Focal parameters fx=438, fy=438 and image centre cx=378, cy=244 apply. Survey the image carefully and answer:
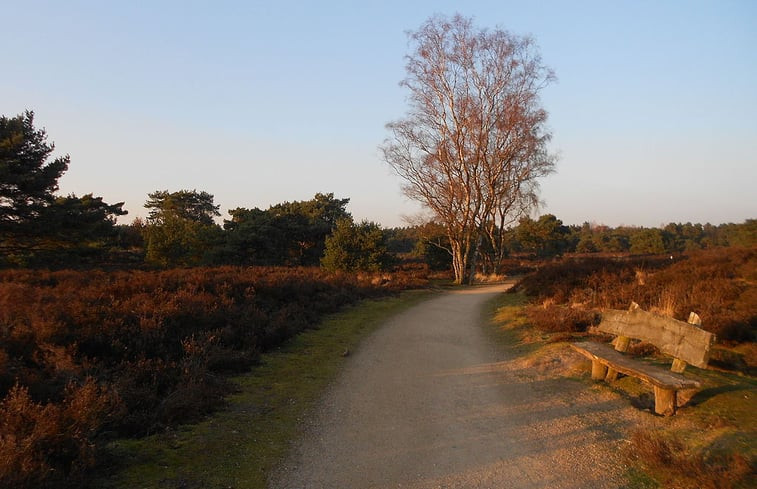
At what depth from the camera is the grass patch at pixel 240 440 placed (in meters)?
4.03

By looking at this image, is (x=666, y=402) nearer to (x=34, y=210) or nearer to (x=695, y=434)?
(x=695, y=434)

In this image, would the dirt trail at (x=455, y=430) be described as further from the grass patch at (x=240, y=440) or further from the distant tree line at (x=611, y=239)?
the distant tree line at (x=611, y=239)

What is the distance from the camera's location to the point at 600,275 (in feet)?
47.2

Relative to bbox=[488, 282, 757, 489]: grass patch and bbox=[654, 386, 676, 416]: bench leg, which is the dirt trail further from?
bbox=[654, 386, 676, 416]: bench leg

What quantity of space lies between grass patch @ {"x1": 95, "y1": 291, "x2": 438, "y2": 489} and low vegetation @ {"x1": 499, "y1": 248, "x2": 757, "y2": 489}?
3683 mm

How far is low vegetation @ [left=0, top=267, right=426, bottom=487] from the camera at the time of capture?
3.83 meters

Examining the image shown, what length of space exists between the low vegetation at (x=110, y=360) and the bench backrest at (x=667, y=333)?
6.25 metres

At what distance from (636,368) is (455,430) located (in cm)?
281

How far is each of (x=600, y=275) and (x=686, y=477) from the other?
11588 mm

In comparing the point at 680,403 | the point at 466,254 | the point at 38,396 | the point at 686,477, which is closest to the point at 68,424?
the point at 38,396

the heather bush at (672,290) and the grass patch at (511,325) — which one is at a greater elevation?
the heather bush at (672,290)

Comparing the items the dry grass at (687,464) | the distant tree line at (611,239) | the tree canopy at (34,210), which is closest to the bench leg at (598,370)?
the dry grass at (687,464)

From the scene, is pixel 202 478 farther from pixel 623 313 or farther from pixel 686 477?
pixel 623 313

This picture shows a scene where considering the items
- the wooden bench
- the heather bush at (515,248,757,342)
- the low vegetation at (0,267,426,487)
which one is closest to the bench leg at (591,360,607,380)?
the wooden bench
